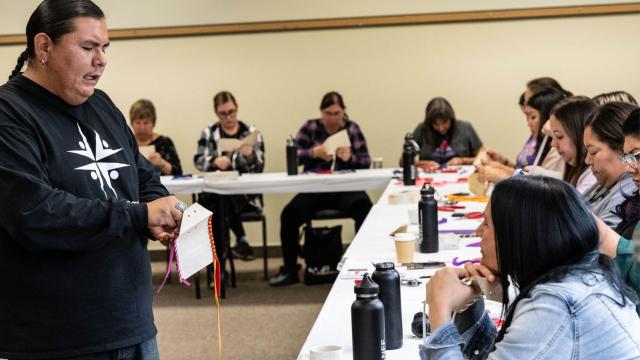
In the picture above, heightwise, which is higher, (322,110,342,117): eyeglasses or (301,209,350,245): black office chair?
(322,110,342,117): eyeglasses

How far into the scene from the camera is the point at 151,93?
7004 millimetres

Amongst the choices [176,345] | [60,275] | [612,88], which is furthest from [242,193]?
[60,275]

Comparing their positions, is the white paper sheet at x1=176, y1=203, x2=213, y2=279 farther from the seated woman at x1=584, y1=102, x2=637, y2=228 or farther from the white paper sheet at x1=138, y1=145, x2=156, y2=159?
the white paper sheet at x1=138, y1=145, x2=156, y2=159

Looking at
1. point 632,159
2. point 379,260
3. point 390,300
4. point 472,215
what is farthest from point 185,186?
point 390,300

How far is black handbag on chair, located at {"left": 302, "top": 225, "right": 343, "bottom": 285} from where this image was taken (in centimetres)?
574

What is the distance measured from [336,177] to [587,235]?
4.08m

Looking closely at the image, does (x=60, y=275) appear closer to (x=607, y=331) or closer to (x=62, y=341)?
(x=62, y=341)

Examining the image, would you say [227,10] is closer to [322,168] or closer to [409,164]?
[322,168]

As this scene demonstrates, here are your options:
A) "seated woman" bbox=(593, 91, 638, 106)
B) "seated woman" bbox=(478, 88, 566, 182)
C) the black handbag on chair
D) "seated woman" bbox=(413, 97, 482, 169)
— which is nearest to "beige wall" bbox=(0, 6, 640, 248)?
"seated woman" bbox=(413, 97, 482, 169)

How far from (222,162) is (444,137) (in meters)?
1.81

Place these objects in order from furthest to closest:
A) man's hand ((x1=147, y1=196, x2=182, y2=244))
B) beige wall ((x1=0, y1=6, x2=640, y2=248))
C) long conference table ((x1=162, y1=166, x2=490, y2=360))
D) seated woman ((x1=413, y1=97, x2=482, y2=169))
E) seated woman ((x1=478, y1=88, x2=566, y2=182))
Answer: beige wall ((x1=0, y1=6, x2=640, y2=248)), seated woman ((x1=413, y1=97, x2=482, y2=169)), seated woman ((x1=478, y1=88, x2=566, y2=182)), long conference table ((x1=162, y1=166, x2=490, y2=360)), man's hand ((x1=147, y1=196, x2=182, y2=244))

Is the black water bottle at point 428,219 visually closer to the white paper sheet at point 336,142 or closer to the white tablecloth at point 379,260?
the white tablecloth at point 379,260

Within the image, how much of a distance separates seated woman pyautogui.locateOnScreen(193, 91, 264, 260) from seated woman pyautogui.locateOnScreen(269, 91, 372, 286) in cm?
33

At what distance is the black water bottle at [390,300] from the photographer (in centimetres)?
180
